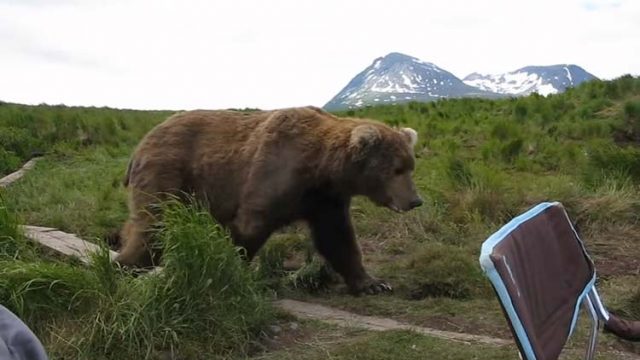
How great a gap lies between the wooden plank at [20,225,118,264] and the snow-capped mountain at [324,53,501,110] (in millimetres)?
110987

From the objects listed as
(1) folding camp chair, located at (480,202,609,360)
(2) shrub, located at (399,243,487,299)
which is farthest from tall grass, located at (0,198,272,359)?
(1) folding camp chair, located at (480,202,609,360)

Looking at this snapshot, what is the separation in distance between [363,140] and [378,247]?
2.00m

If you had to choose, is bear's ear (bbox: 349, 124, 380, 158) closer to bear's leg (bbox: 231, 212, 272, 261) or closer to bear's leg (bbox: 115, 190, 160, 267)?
bear's leg (bbox: 231, 212, 272, 261)

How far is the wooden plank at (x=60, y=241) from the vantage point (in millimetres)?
5914

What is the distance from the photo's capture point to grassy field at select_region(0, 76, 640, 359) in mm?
4418

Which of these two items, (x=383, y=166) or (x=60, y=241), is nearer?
(x=383, y=166)

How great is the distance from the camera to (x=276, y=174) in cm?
560

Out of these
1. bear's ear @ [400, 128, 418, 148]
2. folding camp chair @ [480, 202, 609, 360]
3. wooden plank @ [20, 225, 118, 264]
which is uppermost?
bear's ear @ [400, 128, 418, 148]

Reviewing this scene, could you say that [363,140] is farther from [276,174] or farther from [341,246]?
[341,246]

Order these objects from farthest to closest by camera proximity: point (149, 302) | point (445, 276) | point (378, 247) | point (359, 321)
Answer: point (378, 247)
point (445, 276)
point (359, 321)
point (149, 302)

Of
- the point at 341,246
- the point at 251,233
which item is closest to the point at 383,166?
the point at 341,246

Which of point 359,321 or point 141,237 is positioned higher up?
point 141,237

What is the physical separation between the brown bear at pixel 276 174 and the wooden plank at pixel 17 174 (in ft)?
16.0

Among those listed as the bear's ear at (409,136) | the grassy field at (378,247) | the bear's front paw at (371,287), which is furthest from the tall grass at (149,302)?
the bear's ear at (409,136)
